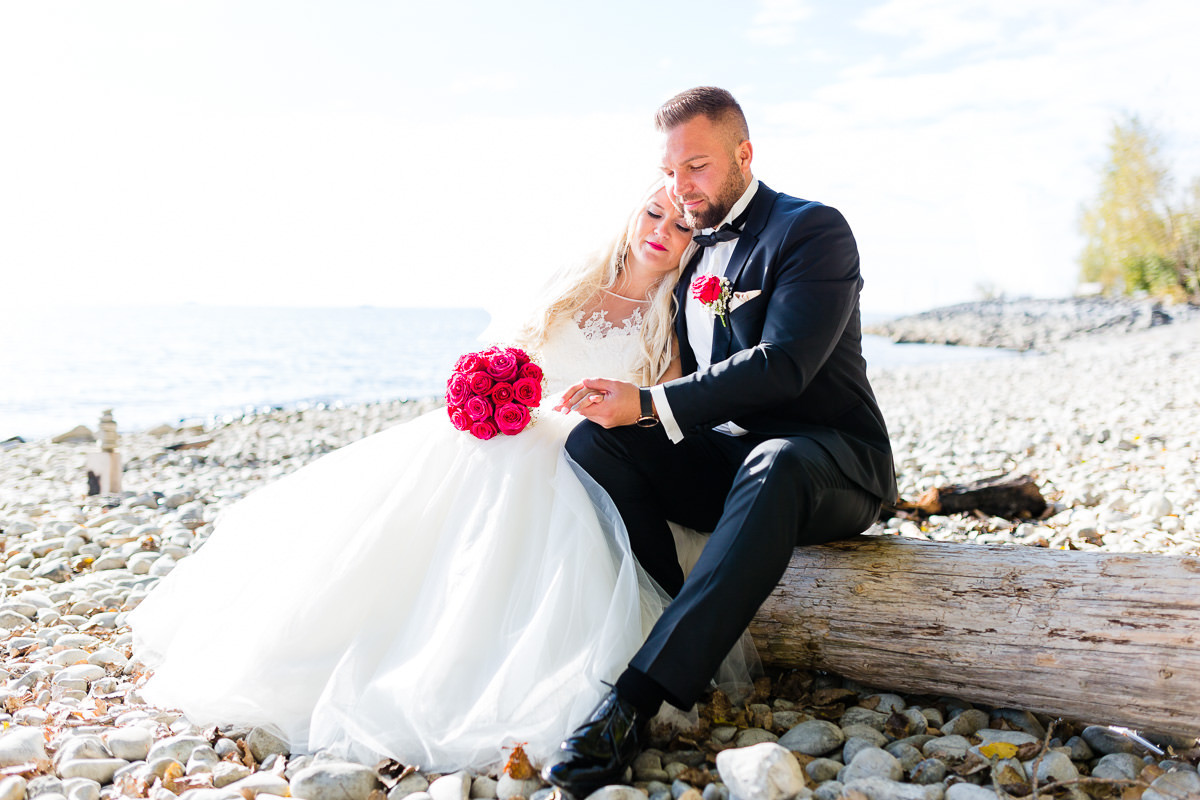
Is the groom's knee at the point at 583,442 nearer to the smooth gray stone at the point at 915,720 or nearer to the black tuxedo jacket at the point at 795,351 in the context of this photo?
the black tuxedo jacket at the point at 795,351

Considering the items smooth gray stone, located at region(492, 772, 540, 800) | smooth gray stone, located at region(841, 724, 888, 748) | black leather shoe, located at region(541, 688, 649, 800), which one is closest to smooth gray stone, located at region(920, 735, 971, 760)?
smooth gray stone, located at region(841, 724, 888, 748)

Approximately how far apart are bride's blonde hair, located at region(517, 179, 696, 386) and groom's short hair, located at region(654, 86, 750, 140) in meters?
0.51

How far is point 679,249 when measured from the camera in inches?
141

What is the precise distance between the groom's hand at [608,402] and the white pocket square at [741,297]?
0.53m

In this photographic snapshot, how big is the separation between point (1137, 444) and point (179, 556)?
716 cm

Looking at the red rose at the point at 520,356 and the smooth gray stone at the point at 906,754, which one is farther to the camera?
the red rose at the point at 520,356

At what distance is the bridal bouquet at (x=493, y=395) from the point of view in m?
2.96

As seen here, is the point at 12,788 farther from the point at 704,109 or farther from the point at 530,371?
the point at 704,109

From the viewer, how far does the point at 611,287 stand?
381 cm

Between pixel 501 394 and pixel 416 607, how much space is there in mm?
769

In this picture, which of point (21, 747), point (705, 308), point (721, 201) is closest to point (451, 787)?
point (21, 747)

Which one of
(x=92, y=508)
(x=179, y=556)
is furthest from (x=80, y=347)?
(x=179, y=556)

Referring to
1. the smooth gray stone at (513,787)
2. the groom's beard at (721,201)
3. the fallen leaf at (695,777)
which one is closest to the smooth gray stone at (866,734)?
the fallen leaf at (695,777)

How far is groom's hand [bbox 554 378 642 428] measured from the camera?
280cm
